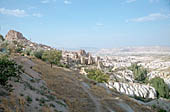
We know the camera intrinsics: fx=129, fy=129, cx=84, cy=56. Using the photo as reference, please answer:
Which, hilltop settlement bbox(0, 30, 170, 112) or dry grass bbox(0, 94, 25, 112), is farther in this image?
hilltop settlement bbox(0, 30, 170, 112)

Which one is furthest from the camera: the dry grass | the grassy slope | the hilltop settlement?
the grassy slope

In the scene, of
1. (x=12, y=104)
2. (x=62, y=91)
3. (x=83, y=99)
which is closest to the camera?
(x=12, y=104)

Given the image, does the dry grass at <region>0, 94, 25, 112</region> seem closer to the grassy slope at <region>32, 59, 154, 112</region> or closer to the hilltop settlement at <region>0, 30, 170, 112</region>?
the hilltop settlement at <region>0, 30, 170, 112</region>

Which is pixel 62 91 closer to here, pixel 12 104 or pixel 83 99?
pixel 83 99

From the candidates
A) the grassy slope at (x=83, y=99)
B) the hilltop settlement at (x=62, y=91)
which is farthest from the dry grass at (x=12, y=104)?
the grassy slope at (x=83, y=99)

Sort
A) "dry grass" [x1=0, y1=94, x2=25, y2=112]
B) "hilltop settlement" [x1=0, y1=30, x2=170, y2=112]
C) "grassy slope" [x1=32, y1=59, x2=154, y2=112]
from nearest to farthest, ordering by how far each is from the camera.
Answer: "dry grass" [x1=0, y1=94, x2=25, y2=112] → "hilltop settlement" [x1=0, y1=30, x2=170, y2=112] → "grassy slope" [x1=32, y1=59, x2=154, y2=112]

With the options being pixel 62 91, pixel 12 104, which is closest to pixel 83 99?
pixel 62 91

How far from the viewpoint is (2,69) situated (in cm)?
667

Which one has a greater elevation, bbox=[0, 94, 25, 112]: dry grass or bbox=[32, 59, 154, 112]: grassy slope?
bbox=[0, 94, 25, 112]: dry grass

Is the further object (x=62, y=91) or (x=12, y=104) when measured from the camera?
(x=62, y=91)

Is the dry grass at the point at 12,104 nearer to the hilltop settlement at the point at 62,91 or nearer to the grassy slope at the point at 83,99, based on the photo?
the hilltop settlement at the point at 62,91

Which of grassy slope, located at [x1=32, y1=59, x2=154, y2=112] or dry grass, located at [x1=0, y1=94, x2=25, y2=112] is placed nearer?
dry grass, located at [x1=0, y1=94, x2=25, y2=112]

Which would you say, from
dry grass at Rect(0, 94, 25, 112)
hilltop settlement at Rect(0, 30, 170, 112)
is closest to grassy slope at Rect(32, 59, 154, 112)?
hilltop settlement at Rect(0, 30, 170, 112)

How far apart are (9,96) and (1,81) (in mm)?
950
